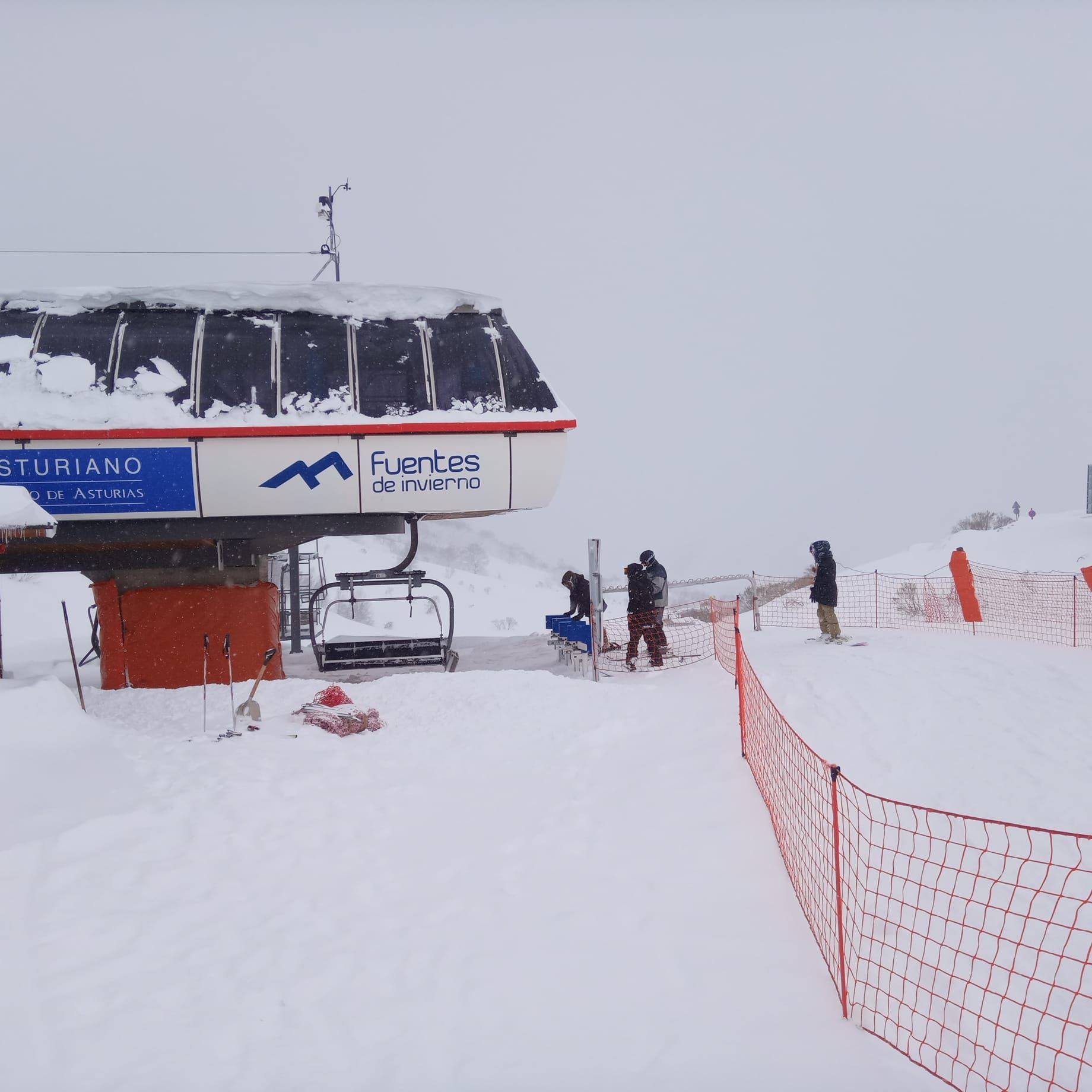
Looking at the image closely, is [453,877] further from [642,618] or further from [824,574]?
[824,574]

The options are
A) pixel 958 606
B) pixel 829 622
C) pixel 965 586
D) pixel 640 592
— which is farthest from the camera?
pixel 958 606

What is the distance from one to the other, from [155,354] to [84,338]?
0.83 metres

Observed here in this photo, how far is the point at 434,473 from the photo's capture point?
385 inches

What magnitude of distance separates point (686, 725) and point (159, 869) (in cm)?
488

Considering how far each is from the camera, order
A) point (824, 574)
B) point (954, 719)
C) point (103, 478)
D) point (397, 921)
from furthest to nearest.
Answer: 1. point (824, 574)
2. point (103, 478)
3. point (954, 719)
4. point (397, 921)

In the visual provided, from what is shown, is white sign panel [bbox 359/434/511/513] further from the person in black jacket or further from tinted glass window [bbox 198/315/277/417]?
the person in black jacket

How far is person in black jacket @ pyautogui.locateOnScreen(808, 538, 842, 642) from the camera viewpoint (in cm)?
1202

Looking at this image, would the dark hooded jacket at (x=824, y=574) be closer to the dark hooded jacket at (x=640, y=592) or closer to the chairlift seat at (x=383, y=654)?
the dark hooded jacket at (x=640, y=592)

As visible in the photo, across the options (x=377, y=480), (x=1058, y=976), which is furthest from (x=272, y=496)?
(x=1058, y=976)

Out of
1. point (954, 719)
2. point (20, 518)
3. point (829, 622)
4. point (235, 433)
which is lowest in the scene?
→ point (954, 719)

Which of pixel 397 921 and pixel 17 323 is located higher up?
pixel 17 323

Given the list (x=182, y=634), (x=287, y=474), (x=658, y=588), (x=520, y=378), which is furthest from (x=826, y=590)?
(x=182, y=634)

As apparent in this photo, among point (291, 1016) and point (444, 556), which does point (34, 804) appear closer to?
point (291, 1016)

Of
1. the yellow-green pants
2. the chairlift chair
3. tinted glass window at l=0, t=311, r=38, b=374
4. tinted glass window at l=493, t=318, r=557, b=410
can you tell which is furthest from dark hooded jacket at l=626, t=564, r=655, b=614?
tinted glass window at l=0, t=311, r=38, b=374
